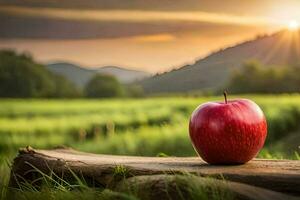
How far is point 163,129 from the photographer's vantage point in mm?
10367

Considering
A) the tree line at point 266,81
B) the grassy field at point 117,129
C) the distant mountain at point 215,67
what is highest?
the distant mountain at point 215,67

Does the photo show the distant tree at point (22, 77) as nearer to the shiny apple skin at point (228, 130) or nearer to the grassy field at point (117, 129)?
the grassy field at point (117, 129)

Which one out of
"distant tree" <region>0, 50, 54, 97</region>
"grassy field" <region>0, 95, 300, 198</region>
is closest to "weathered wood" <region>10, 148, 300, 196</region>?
"grassy field" <region>0, 95, 300, 198</region>

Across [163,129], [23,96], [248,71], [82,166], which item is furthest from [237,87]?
[82,166]

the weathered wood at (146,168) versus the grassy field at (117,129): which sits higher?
the weathered wood at (146,168)

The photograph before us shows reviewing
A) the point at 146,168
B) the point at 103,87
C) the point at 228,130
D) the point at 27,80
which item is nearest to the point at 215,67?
the point at 103,87

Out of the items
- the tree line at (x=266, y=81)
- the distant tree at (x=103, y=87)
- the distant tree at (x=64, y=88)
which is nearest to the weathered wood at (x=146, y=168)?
the distant tree at (x=103, y=87)

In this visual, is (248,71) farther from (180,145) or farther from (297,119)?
(180,145)

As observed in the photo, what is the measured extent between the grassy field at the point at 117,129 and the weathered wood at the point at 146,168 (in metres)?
3.34

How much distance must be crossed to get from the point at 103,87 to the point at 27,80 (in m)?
2.32

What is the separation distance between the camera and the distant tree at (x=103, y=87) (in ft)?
65.7

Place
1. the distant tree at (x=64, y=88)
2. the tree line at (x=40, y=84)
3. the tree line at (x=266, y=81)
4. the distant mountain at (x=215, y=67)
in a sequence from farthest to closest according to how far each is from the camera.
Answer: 1. the tree line at (x=266, y=81)
2. the distant tree at (x=64, y=88)
3. the tree line at (x=40, y=84)
4. the distant mountain at (x=215, y=67)

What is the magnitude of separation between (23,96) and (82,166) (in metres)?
15.9

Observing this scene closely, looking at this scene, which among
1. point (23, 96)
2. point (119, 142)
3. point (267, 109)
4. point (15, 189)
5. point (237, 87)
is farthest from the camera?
point (237, 87)
